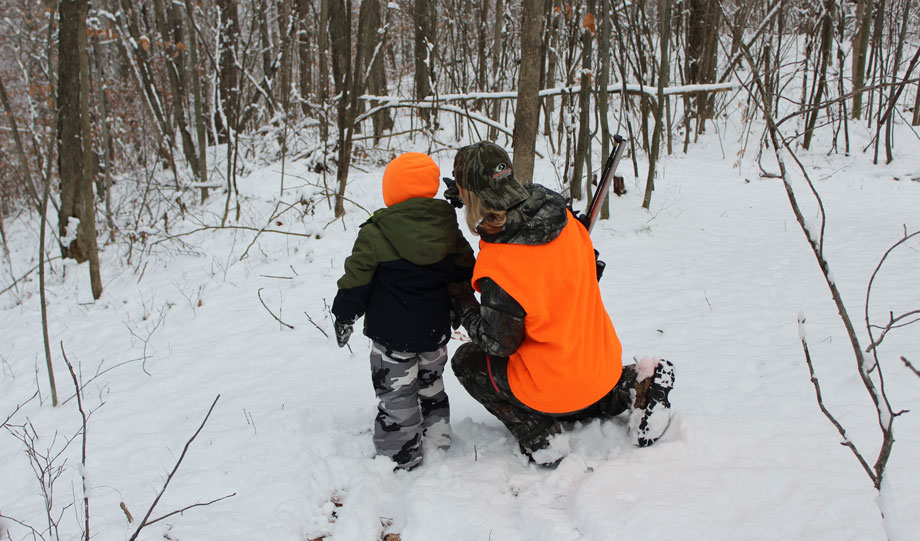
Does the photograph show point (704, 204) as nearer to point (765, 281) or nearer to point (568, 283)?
point (765, 281)

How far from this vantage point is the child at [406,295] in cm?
222

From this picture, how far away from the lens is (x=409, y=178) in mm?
2209

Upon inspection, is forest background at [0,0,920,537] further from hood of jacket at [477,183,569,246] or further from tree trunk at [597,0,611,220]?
hood of jacket at [477,183,569,246]

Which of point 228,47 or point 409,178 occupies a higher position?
point 228,47

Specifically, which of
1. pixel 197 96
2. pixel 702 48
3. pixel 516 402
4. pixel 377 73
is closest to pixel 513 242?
pixel 516 402

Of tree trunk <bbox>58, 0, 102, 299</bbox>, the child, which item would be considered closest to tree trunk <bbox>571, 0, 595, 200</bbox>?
the child

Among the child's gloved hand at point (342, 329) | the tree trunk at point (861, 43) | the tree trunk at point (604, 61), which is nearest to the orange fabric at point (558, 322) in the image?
the child's gloved hand at point (342, 329)

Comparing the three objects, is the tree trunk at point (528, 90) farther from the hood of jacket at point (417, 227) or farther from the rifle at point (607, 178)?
the hood of jacket at point (417, 227)

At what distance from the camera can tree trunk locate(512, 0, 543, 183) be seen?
4.19m

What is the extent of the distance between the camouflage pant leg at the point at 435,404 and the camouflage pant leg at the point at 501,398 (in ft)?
0.30

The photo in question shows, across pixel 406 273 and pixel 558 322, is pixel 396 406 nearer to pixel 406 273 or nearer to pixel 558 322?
pixel 406 273

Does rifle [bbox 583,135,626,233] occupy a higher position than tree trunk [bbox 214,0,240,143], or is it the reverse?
tree trunk [bbox 214,0,240,143]

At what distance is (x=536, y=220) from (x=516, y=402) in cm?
84

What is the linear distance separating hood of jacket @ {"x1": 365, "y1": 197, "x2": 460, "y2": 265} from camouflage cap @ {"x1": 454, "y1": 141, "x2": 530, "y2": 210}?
237 mm
